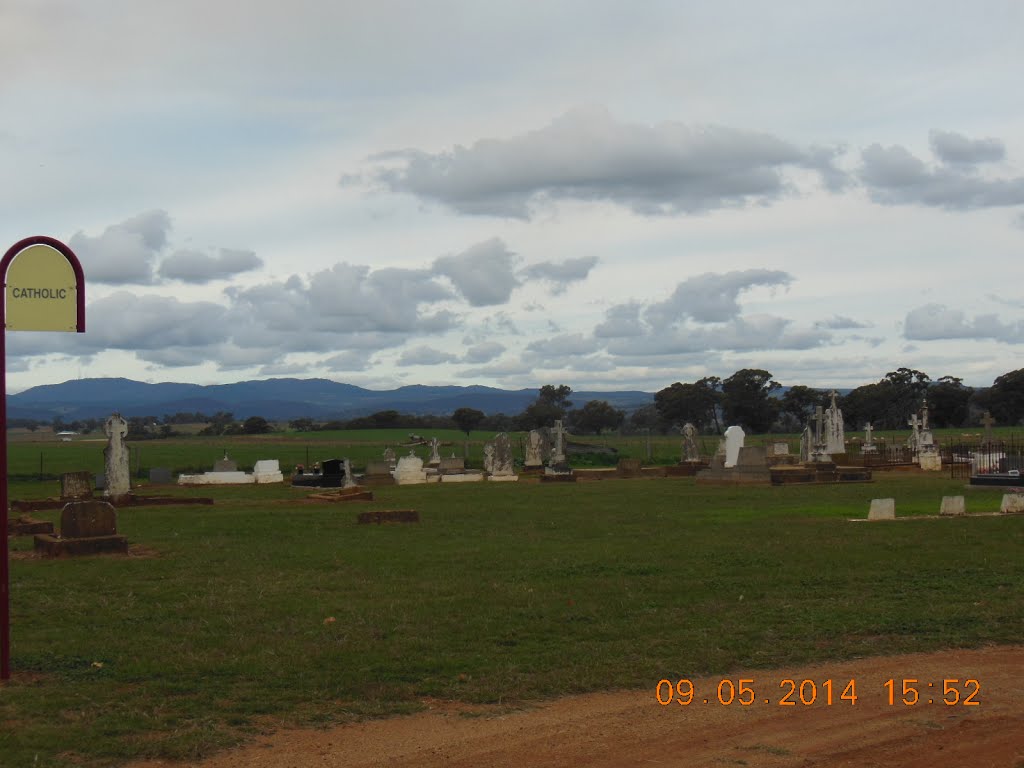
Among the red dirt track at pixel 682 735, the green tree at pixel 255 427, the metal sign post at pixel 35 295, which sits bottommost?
the red dirt track at pixel 682 735

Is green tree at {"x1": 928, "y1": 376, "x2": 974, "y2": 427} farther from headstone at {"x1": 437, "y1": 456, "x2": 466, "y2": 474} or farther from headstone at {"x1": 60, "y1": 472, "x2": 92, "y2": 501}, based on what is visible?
headstone at {"x1": 60, "y1": 472, "x2": 92, "y2": 501}

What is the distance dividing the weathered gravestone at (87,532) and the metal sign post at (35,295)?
7327 mm

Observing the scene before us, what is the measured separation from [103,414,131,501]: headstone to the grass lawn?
Answer: 7769 millimetres

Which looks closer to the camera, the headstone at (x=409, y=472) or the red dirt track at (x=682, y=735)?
the red dirt track at (x=682, y=735)

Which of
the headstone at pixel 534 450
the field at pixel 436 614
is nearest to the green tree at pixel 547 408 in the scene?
the headstone at pixel 534 450

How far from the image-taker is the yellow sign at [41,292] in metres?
8.03

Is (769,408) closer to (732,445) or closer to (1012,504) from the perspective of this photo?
(732,445)

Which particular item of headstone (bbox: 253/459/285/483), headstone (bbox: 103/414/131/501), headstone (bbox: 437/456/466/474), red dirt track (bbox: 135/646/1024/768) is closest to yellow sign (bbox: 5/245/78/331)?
red dirt track (bbox: 135/646/1024/768)

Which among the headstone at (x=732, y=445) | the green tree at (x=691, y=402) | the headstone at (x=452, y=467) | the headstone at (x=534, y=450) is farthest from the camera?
the green tree at (x=691, y=402)

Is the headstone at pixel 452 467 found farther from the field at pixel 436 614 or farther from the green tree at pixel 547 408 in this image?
Answer: the green tree at pixel 547 408

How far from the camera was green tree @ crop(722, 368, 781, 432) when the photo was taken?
106 m

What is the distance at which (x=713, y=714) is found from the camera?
7.05 m

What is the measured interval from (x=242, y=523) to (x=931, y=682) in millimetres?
15481

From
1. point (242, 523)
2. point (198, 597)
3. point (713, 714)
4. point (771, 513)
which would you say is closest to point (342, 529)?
point (242, 523)
